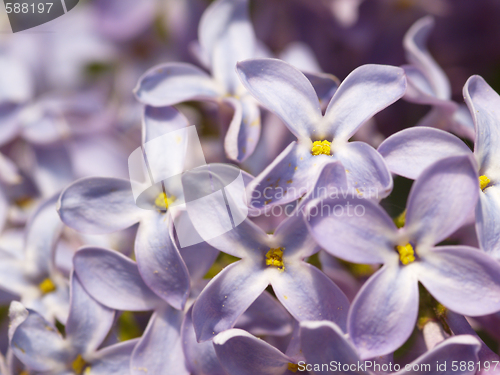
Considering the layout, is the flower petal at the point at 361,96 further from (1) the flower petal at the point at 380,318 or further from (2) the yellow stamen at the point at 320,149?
(1) the flower petal at the point at 380,318

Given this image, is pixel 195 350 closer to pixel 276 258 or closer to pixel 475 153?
pixel 276 258

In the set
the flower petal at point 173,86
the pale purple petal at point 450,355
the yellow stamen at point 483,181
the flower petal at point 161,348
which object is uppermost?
the flower petal at point 173,86

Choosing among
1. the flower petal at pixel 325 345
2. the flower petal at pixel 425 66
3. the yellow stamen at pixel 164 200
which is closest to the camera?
the flower petal at pixel 325 345

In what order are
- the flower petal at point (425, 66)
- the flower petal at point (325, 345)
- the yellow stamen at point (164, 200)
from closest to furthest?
the flower petal at point (325, 345) → the yellow stamen at point (164, 200) → the flower petal at point (425, 66)

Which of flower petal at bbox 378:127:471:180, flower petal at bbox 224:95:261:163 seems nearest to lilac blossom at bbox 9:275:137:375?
flower petal at bbox 224:95:261:163

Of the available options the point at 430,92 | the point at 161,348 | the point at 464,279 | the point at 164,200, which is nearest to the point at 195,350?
the point at 161,348

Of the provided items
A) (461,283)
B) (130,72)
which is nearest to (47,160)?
(130,72)

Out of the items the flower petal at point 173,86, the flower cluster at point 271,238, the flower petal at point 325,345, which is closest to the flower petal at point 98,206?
the flower cluster at point 271,238

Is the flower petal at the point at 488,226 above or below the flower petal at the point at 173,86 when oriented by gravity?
below
